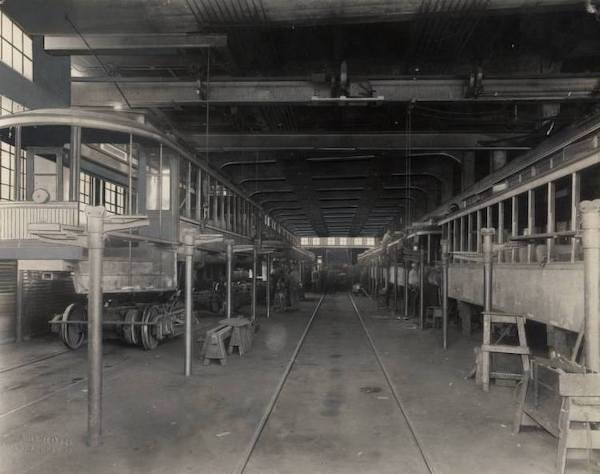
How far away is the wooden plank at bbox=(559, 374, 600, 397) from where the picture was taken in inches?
167

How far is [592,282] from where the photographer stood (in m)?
4.57

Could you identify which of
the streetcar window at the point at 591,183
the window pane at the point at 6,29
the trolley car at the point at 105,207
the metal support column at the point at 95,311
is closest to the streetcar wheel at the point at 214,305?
the trolley car at the point at 105,207

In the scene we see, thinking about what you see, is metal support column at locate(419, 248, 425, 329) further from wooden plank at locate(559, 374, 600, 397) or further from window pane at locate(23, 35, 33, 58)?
window pane at locate(23, 35, 33, 58)

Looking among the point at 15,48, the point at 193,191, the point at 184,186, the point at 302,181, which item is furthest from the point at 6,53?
the point at 302,181

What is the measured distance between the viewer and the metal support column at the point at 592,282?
453 centimetres

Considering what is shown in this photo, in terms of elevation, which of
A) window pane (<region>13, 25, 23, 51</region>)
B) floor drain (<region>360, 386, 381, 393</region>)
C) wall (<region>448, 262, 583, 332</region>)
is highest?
window pane (<region>13, 25, 23, 51</region>)

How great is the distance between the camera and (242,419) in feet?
18.9

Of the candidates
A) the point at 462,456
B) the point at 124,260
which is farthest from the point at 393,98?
the point at 462,456

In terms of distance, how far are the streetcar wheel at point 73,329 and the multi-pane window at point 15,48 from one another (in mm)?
4755

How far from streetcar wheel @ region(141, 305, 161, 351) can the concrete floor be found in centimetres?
28

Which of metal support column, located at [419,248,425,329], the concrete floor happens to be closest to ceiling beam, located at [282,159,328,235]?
metal support column, located at [419,248,425,329]

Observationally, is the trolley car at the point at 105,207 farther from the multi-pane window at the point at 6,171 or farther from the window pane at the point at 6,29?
the window pane at the point at 6,29

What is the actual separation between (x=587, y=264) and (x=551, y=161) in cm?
292

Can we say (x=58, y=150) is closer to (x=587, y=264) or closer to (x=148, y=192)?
(x=148, y=192)
